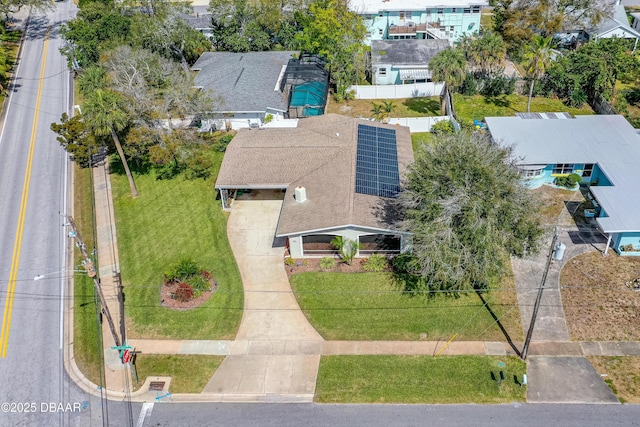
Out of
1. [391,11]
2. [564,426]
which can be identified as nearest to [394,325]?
[564,426]

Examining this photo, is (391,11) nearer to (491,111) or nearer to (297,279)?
(491,111)

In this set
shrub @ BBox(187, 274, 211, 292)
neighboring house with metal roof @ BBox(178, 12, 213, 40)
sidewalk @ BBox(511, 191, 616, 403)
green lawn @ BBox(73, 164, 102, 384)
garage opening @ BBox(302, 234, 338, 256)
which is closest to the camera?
sidewalk @ BBox(511, 191, 616, 403)

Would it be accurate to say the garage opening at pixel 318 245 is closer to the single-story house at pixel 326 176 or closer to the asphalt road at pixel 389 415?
the single-story house at pixel 326 176

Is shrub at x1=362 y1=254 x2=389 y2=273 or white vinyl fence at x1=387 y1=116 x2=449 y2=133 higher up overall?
white vinyl fence at x1=387 y1=116 x2=449 y2=133

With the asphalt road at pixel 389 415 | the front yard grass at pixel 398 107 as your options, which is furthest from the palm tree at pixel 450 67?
the asphalt road at pixel 389 415

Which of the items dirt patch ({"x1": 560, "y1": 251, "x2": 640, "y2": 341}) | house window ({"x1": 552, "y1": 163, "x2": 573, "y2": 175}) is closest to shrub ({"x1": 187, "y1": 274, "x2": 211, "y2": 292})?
dirt patch ({"x1": 560, "y1": 251, "x2": 640, "y2": 341})

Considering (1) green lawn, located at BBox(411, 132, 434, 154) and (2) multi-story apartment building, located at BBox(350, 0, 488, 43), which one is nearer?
(1) green lawn, located at BBox(411, 132, 434, 154)

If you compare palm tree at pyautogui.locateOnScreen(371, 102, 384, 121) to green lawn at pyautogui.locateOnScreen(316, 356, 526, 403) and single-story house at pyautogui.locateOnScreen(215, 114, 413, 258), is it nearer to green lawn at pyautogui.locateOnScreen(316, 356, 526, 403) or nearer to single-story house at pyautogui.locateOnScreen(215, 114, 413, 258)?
single-story house at pyautogui.locateOnScreen(215, 114, 413, 258)

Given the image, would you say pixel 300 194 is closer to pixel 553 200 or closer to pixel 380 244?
pixel 380 244

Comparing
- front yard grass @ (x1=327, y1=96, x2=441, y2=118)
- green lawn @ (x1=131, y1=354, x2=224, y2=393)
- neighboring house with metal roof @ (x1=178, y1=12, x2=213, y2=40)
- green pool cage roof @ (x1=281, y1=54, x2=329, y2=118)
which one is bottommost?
green lawn @ (x1=131, y1=354, x2=224, y2=393)
